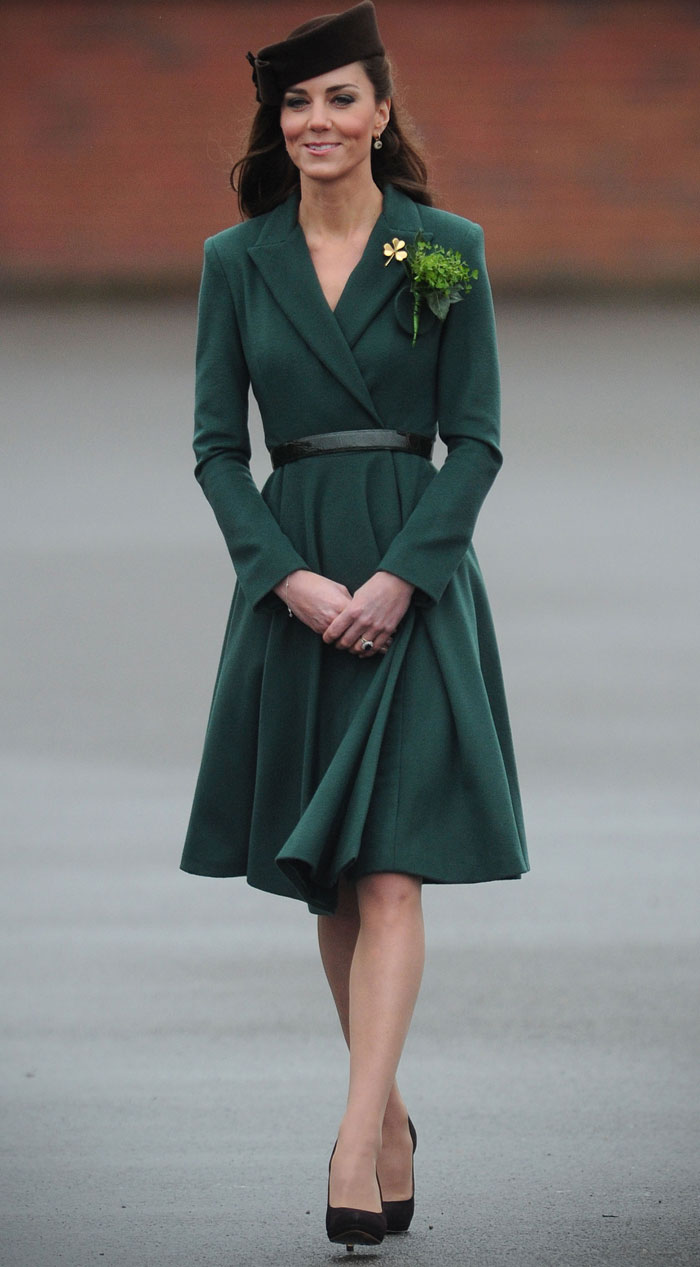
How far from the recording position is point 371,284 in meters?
3.98

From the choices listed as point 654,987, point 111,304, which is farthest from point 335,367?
point 111,304

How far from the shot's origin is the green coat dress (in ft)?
12.7

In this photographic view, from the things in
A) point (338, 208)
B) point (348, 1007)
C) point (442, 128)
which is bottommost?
point (348, 1007)

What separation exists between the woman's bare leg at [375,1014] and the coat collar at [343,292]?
2.85 feet

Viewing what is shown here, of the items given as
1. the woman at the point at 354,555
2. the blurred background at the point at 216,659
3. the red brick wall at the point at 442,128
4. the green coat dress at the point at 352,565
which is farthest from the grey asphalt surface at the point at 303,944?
the red brick wall at the point at 442,128

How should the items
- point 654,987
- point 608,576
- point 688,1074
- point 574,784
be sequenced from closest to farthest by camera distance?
point 688,1074, point 654,987, point 574,784, point 608,576

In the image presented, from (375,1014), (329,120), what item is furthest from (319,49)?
(375,1014)

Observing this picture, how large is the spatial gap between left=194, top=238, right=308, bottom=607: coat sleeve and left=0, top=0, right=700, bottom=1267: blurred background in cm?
38

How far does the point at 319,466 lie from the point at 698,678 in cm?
566

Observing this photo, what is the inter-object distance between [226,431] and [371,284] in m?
0.39

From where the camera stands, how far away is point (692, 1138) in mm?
4621

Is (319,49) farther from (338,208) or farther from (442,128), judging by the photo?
(442,128)

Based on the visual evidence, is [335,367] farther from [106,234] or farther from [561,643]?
[106,234]

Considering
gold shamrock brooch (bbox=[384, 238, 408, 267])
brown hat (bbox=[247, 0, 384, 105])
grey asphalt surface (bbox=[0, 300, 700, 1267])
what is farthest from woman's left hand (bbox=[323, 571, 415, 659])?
grey asphalt surface (bbox=[0, 300, 700, 1267])
